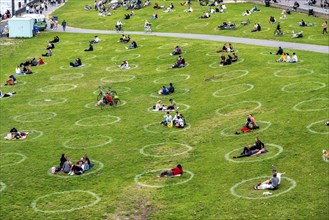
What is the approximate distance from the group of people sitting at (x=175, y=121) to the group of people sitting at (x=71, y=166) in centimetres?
1155

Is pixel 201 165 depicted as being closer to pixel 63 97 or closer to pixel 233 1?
pixel 63 97

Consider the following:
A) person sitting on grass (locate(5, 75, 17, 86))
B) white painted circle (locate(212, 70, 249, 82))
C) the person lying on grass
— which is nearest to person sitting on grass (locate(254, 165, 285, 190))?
the person lying on grass

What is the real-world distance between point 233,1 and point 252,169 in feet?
302

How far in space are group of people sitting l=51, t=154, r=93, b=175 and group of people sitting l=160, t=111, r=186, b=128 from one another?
37.9ft

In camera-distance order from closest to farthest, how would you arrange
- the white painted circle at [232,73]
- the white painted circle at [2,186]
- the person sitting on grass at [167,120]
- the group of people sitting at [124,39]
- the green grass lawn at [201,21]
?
the white painted circle at [2,186] < the person sitting on grass at [167,120] < the white painted circle at [232,73] < the green grass lawn at [201,21] < the group of people sitting at [124,39]

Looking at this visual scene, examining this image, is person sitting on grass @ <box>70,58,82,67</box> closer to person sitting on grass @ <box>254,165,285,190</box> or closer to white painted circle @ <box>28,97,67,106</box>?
white painted circle @ <box>28,97,67,106</box>

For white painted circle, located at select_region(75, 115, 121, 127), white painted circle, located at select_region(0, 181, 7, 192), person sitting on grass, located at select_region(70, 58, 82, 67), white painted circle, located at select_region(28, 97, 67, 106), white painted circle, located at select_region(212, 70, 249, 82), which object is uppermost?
white painted circle, located at select_region(212, 70, 249, 82)

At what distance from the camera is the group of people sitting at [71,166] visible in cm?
4753

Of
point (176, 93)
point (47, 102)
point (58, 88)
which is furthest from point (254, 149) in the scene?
point (58, 88)

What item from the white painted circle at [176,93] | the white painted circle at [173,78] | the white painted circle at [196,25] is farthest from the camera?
the white painted circle at [196,25]

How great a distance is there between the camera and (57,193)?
4372 centimetres

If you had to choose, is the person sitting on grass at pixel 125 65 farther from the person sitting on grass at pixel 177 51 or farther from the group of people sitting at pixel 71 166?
the group of people sitting at pixel 71 166

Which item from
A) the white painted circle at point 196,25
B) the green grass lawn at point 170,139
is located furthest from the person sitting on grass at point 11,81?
the white painted circle at point 196,25

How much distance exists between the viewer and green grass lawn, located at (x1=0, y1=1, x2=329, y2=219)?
1575 inches
